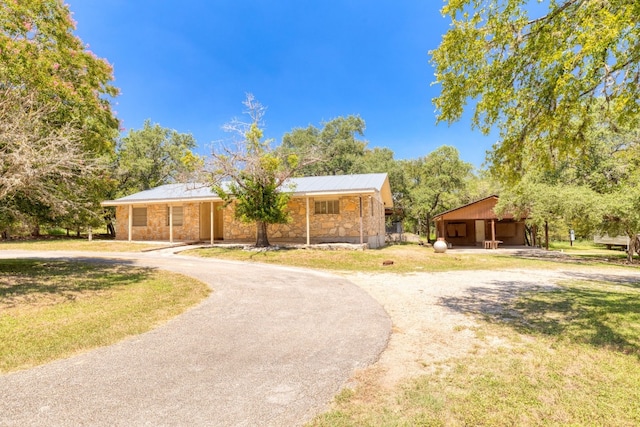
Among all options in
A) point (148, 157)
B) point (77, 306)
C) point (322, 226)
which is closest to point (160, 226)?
point (322, 226)

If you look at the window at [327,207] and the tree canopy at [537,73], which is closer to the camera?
the tree canopy at [537,73]

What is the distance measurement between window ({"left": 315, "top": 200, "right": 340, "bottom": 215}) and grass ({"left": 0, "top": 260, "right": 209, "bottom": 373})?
1009cm

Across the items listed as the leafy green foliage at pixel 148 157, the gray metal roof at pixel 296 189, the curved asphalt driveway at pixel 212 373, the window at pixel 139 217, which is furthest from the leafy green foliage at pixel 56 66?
the leafy green foliage at pixel 148 157

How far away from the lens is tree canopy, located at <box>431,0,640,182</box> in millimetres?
4910

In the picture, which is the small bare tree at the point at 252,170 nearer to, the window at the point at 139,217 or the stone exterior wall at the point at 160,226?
the stone exterior wall at the point at 160,226

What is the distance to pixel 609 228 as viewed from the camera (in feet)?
53.7

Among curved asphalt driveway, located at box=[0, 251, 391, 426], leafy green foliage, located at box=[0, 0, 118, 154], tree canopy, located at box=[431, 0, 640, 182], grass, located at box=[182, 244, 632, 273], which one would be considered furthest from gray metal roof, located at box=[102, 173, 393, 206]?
curved asphalt driveway, located at box=[0, 251, 391, 426]

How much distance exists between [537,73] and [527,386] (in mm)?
5524

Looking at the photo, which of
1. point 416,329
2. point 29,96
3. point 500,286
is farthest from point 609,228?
point 29,96

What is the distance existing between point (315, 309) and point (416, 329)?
1882 mm

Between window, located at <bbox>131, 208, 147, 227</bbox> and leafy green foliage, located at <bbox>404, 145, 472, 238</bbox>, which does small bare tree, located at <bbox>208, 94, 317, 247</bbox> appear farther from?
leafy green foliage, located at <bbox>404, 145, 472, 238</bbox>

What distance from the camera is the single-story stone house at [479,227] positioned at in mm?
24641

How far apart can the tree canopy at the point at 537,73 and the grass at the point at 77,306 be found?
679cm

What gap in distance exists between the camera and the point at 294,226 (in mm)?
18828
